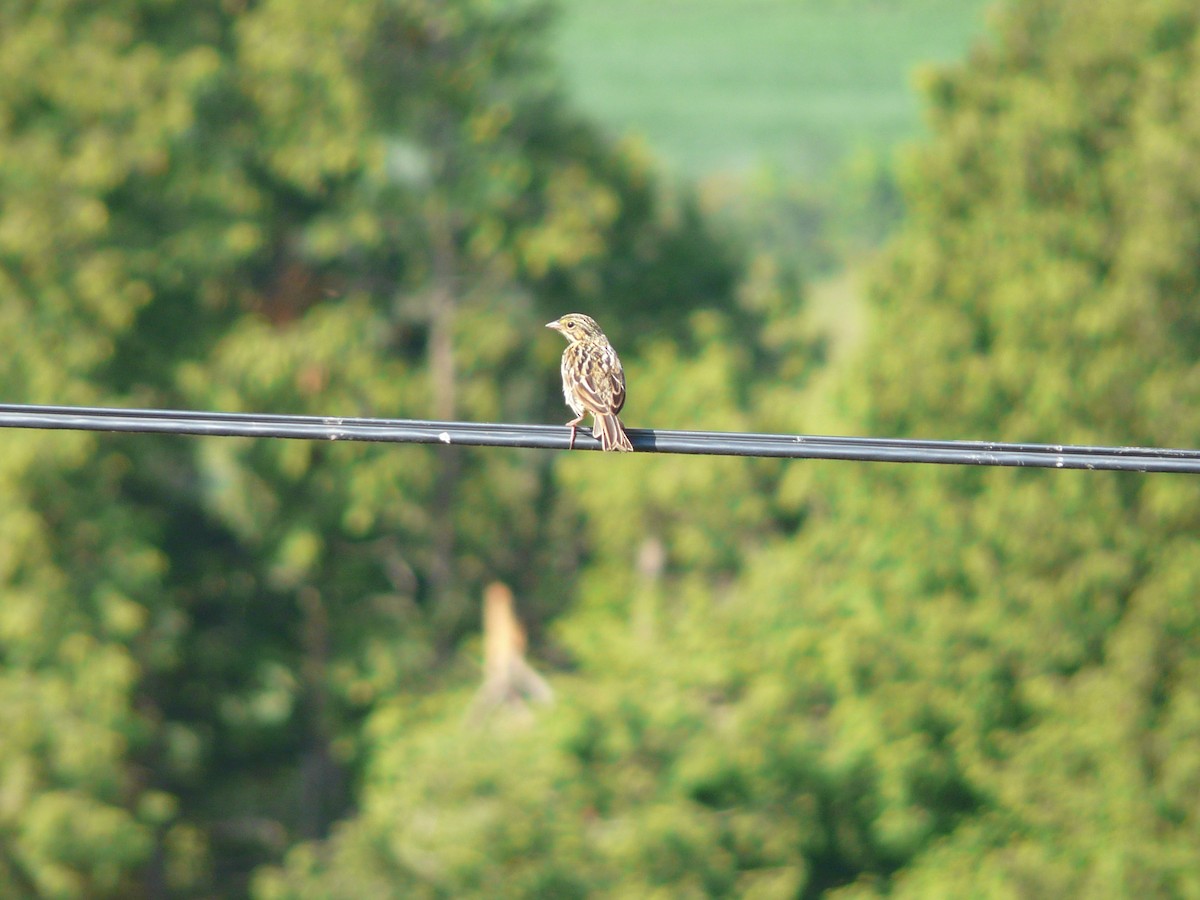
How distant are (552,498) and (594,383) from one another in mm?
28858

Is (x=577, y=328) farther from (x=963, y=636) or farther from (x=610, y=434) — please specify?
(x=963, y=636)

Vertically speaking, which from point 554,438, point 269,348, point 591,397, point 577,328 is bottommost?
point 554,438

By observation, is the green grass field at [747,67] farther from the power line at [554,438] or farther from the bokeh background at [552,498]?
the power line at [554,438]

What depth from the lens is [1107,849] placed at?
68.8 ft

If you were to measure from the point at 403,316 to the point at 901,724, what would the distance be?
1476 cm

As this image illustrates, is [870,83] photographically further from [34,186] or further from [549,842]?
[549,842]

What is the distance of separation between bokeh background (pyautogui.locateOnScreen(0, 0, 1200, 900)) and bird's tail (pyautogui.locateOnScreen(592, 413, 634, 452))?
13130mm

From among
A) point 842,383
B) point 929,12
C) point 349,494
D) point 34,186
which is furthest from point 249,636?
point 929,12

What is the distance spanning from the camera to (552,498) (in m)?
38.1

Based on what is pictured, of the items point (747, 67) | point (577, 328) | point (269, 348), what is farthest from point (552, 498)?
point (577, 328)

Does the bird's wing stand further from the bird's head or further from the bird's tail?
the bird's head

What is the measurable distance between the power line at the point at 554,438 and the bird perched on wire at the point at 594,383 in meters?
1.36

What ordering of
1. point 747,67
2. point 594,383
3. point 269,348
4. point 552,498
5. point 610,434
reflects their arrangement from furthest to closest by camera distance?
1. point 747,67
2. point 552,498
3. point 269,348
4. point 594,383
5. point 610,434

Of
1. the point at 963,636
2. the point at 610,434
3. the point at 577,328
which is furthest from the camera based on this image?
the point at 963,636
